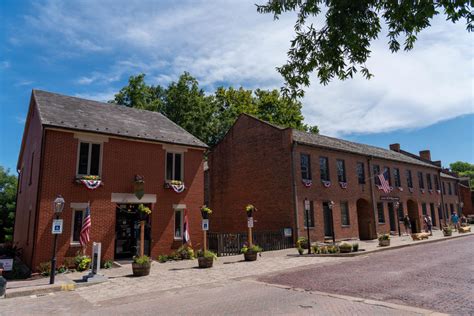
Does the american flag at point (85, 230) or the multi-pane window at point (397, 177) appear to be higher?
the multi-pane window at point (397, 177)

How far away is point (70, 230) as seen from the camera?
14.4m

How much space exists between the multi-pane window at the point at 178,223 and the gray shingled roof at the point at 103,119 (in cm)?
375

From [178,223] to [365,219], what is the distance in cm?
1715

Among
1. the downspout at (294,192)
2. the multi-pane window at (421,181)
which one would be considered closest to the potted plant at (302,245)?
the downspout at (294,192)

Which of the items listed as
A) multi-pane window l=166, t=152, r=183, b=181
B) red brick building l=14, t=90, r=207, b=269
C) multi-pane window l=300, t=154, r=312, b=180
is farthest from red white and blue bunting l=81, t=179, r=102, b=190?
multi-pane window l=300, t=154, r=312, b=180

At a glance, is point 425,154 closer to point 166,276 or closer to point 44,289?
point 166,276

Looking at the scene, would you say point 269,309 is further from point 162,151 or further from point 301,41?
point 162,151

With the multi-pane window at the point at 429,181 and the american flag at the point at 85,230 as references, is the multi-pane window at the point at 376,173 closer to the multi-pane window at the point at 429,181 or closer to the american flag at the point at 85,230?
the multi-pane window at the point at 429,181

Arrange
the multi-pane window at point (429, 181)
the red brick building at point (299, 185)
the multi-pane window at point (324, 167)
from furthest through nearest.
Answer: the multi-pane window at point (429, 181) → the multi-pane window at point (324, 167) → the red brick building at point (299, 185)

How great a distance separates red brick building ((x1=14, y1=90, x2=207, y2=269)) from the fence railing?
1.54m

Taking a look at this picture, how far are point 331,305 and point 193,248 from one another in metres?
11.3

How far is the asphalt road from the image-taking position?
25.8ft

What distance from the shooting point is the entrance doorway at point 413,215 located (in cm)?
3284

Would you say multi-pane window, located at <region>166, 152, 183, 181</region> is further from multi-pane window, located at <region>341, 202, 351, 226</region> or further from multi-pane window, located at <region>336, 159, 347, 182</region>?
multi-pane window, located at <region>341, 202, 351, 226</region>
